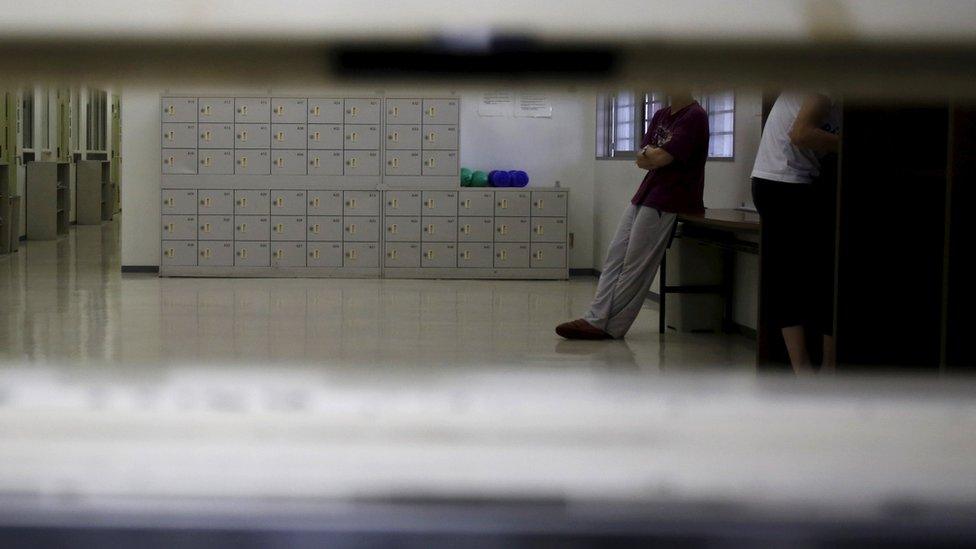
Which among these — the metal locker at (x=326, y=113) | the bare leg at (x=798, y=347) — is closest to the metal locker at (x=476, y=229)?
the metal locker at (x=326, y=113)

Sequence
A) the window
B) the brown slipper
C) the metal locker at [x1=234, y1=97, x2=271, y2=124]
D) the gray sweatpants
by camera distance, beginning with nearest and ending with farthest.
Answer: the gray sweatpants < the brown slipper < the window < the metal locker at [x1=234, y1=97, x2=271, y2=124]

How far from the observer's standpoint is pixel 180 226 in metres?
9.42

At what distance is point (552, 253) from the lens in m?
9.41

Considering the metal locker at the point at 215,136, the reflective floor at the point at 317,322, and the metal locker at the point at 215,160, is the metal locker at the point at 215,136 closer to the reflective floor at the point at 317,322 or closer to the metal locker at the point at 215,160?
the metal locker at the point at 215,160

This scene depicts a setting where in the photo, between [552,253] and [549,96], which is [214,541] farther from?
[552,253]

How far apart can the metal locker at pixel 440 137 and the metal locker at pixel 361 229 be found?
73cm

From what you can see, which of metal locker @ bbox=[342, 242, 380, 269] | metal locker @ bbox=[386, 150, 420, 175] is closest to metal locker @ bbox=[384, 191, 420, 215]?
metal locker @ bbox=[386, 150, 420, 175]

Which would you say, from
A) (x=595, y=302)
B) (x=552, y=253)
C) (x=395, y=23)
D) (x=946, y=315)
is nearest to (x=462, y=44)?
(x=395, y=23)

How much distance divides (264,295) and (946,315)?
5.99 metres

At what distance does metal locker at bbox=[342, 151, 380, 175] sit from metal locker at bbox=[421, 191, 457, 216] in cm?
44

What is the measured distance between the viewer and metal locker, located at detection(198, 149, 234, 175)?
30.9 ft

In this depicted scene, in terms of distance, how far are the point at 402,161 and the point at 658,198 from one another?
4.49 meters

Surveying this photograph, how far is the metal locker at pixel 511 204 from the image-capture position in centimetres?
940

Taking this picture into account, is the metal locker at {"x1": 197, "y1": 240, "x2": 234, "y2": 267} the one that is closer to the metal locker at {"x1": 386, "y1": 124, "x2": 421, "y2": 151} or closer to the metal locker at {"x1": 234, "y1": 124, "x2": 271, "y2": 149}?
the metal locker at {"x1": 234, "y1": 124, "x2": 271, "y2": 149}
